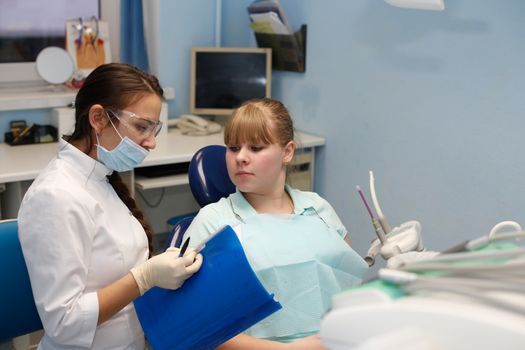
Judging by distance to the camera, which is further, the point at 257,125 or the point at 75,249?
the point at 257,125

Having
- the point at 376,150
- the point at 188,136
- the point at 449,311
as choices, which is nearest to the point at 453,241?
the point at 376,150

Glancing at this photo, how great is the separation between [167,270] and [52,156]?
61.8 inches

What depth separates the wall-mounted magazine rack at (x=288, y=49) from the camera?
319cm

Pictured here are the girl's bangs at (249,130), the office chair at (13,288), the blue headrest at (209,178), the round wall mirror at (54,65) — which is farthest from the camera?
the round wall mirror at (54,65)

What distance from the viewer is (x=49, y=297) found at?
140cm

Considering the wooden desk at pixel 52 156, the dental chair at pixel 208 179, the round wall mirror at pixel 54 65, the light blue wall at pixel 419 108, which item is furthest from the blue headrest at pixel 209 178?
the round wall mirror at pixel 54 65

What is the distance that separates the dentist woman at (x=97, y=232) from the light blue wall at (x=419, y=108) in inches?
52.0

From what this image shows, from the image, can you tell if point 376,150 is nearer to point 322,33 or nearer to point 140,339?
point 322,33

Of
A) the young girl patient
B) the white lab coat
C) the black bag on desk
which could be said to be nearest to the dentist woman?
the white lab coat

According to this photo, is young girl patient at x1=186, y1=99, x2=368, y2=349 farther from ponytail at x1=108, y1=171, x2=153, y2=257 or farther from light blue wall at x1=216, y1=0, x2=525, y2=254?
light blue wall at x1=216, y1=0, x2=525, y2=254

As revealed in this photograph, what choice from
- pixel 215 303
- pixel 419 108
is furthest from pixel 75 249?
pixel 419 108

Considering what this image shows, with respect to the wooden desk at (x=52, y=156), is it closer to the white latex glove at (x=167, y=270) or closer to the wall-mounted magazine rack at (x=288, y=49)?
the wall-mounted magazine rack at (x=288, y=49)

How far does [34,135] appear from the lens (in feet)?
9.88

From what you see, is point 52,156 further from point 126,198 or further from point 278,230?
point 278,230
